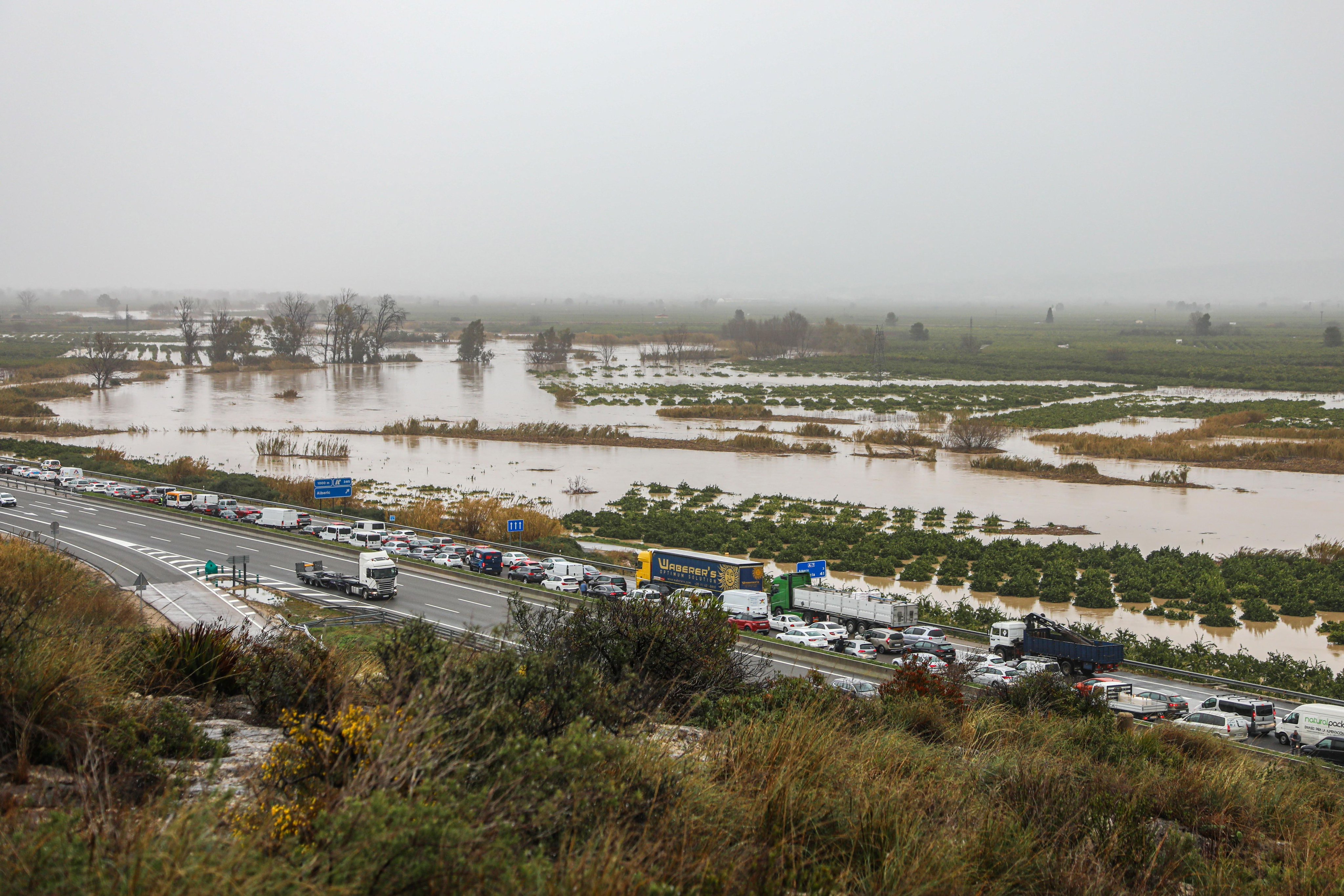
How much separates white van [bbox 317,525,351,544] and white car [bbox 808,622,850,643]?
17.9 metres

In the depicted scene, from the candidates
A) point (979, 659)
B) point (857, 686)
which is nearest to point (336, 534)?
point (979, 659)

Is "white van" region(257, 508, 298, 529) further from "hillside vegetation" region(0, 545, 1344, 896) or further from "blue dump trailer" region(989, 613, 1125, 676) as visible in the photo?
"hillside vegetation" region(0, 545, 1344, 896)

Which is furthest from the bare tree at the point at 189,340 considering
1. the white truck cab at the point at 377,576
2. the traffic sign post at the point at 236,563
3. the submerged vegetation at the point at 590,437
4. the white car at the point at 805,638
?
the white car at the point at 805,638

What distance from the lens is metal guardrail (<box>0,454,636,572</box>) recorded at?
101 feet

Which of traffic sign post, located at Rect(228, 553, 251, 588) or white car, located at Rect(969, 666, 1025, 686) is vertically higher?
traffic sign post, located at Rect(228, 553, 251, 588)

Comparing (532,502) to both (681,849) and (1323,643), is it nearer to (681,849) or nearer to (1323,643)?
(1323,643)

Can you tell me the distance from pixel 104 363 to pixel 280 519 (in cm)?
6803

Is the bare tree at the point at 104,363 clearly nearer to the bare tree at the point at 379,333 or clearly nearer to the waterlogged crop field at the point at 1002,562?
the bare tree at the point at 379,333

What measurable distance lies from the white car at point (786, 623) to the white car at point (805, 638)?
2.90 ft

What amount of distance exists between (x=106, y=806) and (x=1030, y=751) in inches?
284

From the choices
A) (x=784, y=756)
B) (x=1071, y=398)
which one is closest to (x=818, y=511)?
(x=784, y=756)

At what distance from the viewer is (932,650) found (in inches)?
837

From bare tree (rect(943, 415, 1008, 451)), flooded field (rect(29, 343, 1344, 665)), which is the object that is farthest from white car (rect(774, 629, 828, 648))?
bare tree (rect(943, 415, 1008, 451))

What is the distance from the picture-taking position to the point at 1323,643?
958 inches
